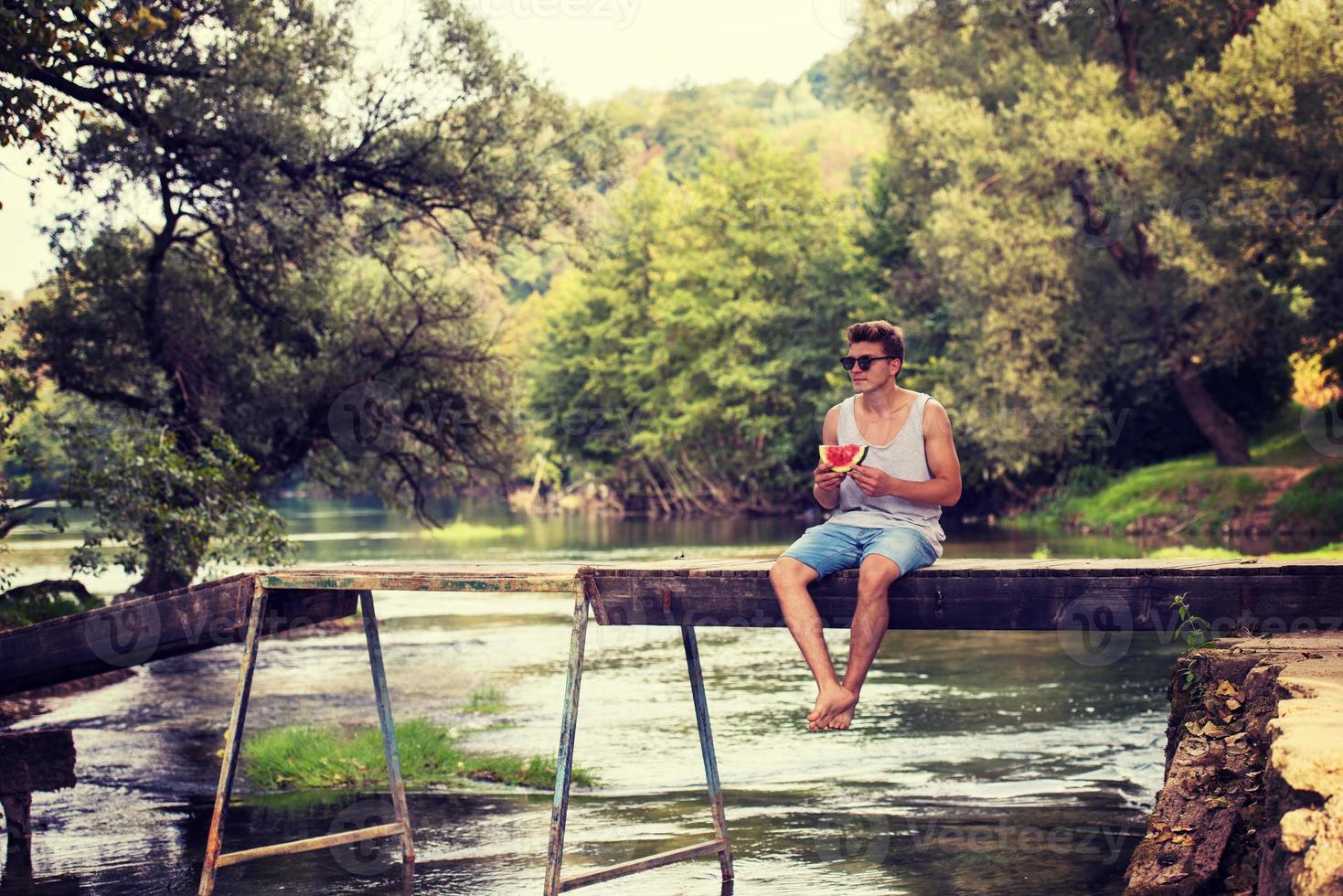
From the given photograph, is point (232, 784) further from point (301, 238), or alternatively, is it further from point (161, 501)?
point (301, 238)

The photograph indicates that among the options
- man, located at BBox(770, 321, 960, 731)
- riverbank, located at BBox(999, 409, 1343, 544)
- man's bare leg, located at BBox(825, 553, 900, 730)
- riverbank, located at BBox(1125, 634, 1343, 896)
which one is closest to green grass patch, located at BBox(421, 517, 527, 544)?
riverbank, located at BBox(999, 409, 1343, 544)

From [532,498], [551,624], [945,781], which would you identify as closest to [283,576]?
[945,781]

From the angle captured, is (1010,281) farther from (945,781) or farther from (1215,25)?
(945,781)

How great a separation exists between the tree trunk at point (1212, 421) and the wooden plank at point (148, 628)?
3773 centimetres

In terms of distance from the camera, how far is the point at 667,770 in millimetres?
14086

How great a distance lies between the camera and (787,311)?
226 ft

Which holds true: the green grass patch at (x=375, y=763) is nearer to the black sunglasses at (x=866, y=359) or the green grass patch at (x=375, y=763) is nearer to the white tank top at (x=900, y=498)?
the white tank top at (x=900, y=498)

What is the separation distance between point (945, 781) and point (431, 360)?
44.2ft

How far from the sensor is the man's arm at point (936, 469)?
866 centimetres

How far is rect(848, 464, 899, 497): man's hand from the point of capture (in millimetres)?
8539

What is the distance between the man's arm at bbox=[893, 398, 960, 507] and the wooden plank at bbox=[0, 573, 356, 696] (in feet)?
15.1

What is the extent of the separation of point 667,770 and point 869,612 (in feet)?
20.7

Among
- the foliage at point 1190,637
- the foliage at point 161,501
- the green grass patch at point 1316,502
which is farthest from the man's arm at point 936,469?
the green grass patch at point 1316,502

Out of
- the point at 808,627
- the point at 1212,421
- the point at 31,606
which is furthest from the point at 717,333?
the point at 808,627
